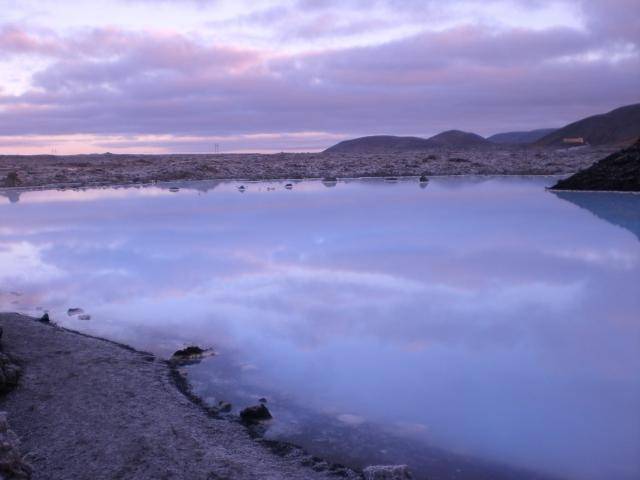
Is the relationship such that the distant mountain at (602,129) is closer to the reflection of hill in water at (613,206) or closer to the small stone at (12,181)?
the reflection of hill in water at (613,206)

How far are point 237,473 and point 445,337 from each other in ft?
9.96

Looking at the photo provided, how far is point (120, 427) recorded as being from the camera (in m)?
4.20

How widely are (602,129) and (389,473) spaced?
123 meters

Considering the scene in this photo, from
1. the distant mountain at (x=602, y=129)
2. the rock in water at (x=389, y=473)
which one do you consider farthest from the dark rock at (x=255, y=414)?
the distant mountain at (x=602, y=129)

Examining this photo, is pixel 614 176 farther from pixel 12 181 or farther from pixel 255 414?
pixel 12 181

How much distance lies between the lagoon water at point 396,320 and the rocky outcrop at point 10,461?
5.06 feet

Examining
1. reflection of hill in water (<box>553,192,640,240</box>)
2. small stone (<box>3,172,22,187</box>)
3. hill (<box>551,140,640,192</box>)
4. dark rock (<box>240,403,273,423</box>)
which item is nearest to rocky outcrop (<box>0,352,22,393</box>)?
dark rock (<box>240,403,273,423</box>)

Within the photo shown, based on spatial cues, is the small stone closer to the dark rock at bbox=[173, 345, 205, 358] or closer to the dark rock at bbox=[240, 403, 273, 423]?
the dark rock at bbox=[173, 345, 205, 358]

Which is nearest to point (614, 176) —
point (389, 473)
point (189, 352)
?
point (189, 352)

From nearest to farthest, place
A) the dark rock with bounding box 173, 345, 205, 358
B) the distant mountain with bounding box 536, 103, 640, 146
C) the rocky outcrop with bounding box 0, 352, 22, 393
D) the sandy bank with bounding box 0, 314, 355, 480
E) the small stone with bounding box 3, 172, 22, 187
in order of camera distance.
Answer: the sandy bank with bounding box 0, 314, 355, 480 < the rocky outcrop with bounding box 0, 352, 22, 393 < the dark rock with bounding box 173, 345, 205, 358 < the small stone with bounding box 3, 172, 22, 187 < the distant mountain with bounding box 536, 103, 640, 146

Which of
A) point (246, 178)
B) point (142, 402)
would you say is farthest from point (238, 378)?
point (246, 178)

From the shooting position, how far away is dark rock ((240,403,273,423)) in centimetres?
444

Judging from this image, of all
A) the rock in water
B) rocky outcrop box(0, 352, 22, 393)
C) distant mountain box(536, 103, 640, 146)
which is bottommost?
the rock in water

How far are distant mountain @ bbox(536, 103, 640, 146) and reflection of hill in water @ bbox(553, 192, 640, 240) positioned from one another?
91.3 meters
